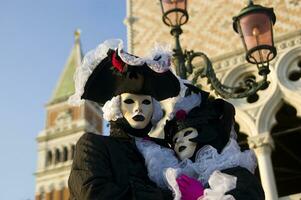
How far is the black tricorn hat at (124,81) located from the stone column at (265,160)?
439 centimetres

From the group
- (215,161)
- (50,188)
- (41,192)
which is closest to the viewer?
(215,161)

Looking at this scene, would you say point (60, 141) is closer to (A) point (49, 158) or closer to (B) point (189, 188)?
(A) point (49, 158)

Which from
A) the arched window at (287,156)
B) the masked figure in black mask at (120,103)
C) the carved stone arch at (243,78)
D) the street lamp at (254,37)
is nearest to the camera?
the masked figure in black mask at (120,103)

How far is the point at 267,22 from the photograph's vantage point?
3.99 meters

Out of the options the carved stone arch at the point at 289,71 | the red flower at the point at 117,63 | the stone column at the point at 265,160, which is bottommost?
the red flower at the point at 117,63

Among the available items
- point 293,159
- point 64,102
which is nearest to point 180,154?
point 293,159

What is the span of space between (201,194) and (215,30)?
6.24 metres

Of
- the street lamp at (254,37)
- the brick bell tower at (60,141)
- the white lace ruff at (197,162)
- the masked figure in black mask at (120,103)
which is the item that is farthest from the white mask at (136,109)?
the brick bell tower at (60,141)

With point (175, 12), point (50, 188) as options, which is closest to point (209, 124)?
point (175, 12)

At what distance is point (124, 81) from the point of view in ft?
6.10

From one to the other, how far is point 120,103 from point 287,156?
26.1 feet

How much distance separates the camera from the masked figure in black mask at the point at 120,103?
165cm

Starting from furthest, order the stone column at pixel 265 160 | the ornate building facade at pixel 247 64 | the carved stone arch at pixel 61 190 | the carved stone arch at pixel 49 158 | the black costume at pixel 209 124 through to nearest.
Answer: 1. the carved stone arch at pixel 49 158
2. the carved stone arch at pixel 61 190
3. the ornate building facade at pixel 247 64
4. the stone column at pixel 265 160
5. the black costume at pixel 209 124

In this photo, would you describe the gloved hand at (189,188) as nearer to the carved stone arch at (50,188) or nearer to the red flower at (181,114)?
the red flower at (181,114)
